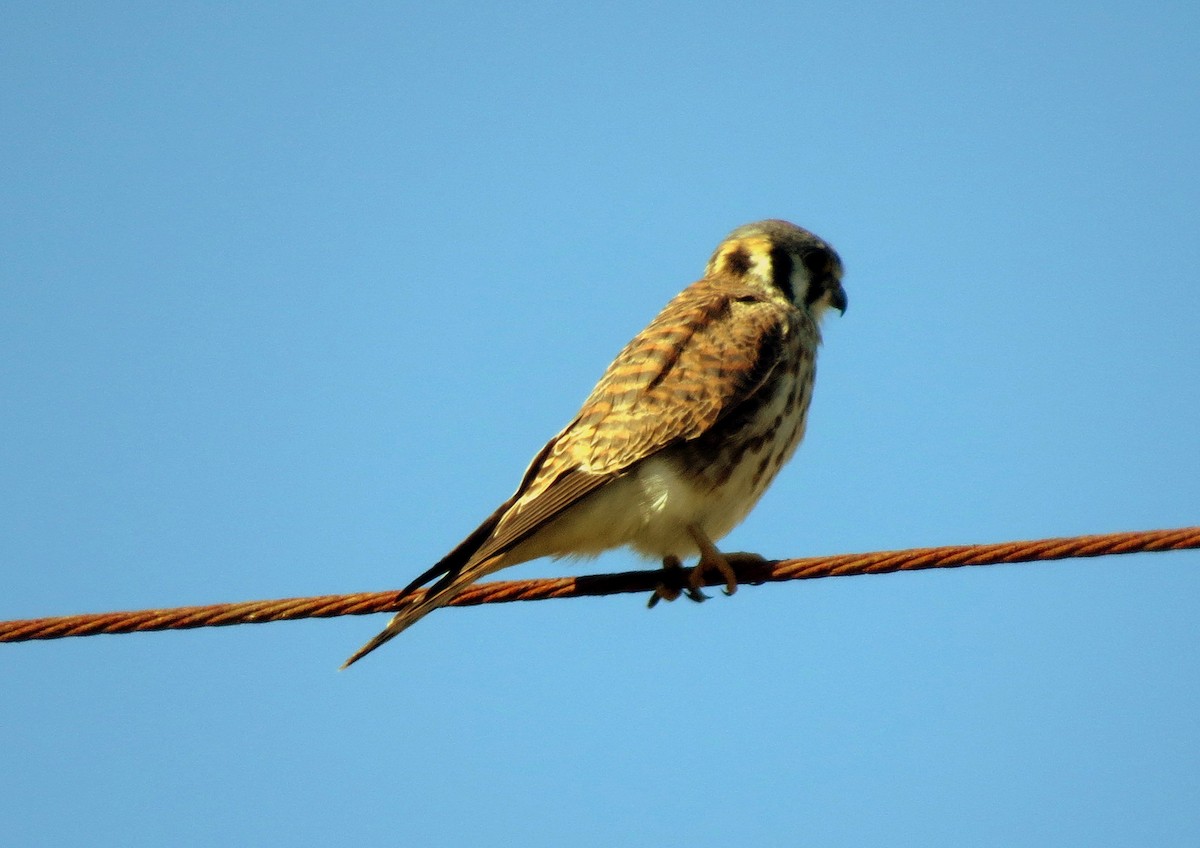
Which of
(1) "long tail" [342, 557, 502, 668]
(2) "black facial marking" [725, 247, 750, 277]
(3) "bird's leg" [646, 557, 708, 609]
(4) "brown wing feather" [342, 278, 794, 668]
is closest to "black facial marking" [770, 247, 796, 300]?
(2) "black facial marking" [725, 247, 750, 277]

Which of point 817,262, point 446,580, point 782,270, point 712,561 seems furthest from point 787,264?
point 446,580

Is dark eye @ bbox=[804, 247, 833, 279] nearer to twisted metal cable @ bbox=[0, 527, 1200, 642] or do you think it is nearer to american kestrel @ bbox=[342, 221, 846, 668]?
american kestrel @ bbox=[342, 221, 846, 668]

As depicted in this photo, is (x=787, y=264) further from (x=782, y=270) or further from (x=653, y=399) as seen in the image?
(x=653, y=399)

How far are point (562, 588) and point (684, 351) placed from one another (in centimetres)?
132

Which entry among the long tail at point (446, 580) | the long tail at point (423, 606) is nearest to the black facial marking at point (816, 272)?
the long tail at point (446, 580)

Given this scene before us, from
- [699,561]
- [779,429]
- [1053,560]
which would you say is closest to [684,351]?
[779,429]

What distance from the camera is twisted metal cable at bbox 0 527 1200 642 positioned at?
3145mm

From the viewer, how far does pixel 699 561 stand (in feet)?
14.5

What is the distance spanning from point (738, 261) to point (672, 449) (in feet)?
4.45

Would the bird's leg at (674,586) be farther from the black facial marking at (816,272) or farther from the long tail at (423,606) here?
the black facial marking at (816,272)

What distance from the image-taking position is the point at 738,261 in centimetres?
557

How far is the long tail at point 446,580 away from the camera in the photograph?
3614 millimetres

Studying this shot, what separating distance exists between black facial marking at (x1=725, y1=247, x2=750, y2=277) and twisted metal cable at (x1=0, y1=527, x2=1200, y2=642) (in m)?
2.11

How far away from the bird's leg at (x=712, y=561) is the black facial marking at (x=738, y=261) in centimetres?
138
